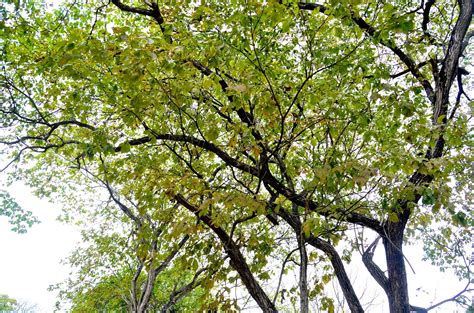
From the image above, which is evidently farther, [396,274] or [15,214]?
[15,214]

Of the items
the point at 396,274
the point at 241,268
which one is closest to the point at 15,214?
the point at 241,268

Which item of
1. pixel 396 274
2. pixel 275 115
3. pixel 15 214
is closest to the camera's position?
Result: pixel 275 115

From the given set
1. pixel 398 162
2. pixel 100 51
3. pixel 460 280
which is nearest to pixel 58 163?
pixel 100 51

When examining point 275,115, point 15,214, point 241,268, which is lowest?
point 241,268

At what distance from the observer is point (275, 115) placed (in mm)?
3432

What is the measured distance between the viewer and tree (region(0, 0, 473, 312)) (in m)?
2.58

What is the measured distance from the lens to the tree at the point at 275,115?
2.58 metres

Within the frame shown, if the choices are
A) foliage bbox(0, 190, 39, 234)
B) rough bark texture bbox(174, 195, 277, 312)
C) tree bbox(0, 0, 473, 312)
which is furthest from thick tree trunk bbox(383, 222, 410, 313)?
foliage bbox(0, 190, 39, 234)

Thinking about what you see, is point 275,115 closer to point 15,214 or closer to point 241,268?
point 241,268

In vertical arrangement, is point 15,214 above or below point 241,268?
above

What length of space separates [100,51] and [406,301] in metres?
4.19

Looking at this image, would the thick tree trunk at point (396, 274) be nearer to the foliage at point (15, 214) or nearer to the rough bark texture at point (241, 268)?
the rough bark texture at point (241, 268)

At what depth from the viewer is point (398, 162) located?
275cm

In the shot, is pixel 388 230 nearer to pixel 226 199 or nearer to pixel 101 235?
pixel 226 199
